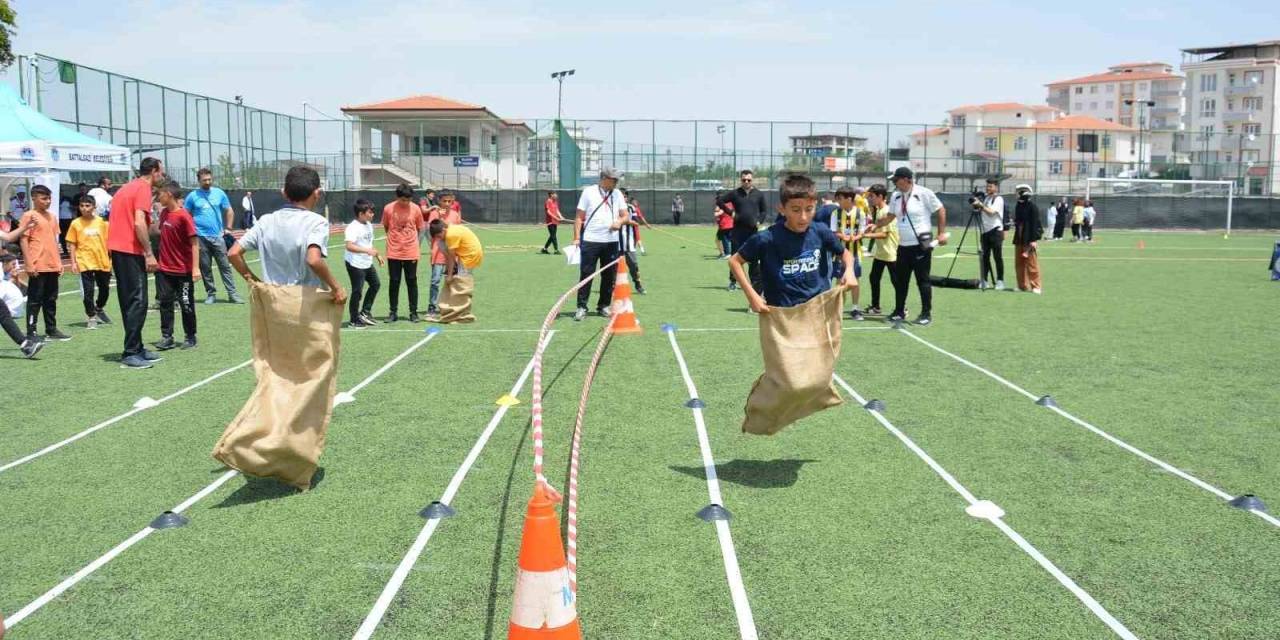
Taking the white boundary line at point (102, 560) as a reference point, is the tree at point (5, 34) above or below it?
above

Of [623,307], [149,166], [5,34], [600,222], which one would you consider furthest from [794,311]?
[5,34]

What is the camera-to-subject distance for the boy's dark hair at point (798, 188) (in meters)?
5.97

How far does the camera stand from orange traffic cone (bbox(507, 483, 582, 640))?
3547 millimetres

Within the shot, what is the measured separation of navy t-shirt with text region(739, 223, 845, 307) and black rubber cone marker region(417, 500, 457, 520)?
2.26 meters

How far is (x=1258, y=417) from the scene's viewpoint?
7641 millimetres

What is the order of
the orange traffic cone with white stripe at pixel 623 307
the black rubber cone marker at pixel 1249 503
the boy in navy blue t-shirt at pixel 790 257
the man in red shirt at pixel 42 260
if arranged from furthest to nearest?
1. the orange traffic cone with white stripe at pixel 623 307
2. the man in red shirt at pixel 42 260
3. the boy in navy blue t-shirt at pixel 790 257
4. the black rubber cone marker at pixel 1249 503

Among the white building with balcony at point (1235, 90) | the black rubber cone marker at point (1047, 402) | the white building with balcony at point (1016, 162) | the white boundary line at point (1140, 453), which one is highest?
the white building with balcony at point (1235, 90)

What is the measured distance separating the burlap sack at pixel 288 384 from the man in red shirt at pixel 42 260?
706 centimetres

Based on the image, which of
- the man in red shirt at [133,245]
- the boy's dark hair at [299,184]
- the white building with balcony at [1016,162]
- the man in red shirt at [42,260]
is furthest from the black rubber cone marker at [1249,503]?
the white building with balcony at [1016,162]

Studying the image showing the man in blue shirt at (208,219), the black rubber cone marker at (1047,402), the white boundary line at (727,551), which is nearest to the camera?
the white boundary line at (727,551)

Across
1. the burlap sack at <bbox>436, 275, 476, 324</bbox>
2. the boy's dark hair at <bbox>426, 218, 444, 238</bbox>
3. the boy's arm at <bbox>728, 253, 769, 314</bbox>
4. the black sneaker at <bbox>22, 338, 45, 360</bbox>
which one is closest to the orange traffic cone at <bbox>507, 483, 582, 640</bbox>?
the boy's arm at <bbox>728, 253, 769, 314</bbox>

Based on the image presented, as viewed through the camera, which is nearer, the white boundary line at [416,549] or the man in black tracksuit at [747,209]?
the white boundary line at [416,549]

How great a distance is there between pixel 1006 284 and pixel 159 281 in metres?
13.9

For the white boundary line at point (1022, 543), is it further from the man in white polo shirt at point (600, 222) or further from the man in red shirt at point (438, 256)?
the man in red shirt at point (438, 256)
